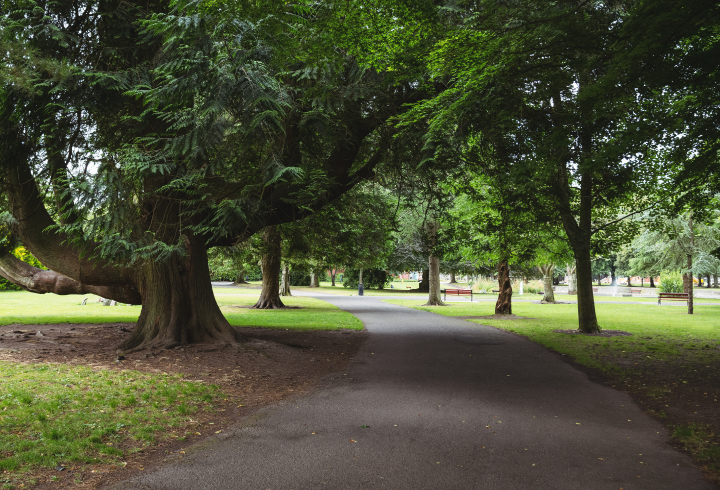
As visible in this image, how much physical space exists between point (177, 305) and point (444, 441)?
281 inches

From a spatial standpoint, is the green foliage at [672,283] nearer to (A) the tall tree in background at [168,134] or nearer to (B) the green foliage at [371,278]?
(B) the green foliage at [371,278]

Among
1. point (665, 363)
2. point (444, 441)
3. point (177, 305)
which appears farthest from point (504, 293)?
point (444, 441)

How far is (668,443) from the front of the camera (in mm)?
4824

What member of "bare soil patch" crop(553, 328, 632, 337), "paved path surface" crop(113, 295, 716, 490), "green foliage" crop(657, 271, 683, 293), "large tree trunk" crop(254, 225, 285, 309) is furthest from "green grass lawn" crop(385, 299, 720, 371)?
"green foliage" crop(657, 271, 683, 293)

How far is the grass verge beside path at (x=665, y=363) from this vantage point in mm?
5225

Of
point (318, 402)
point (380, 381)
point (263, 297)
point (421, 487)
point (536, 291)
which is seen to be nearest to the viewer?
point (421, 487)

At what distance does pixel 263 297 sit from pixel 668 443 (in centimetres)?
2024

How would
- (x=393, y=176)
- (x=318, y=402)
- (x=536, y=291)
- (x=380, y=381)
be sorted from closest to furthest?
(x=318, y=402) < (x=380, y=381) < (x=393, y=176) < (x=536, y=291)

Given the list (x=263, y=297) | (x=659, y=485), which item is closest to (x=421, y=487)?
(x=659, y=485)

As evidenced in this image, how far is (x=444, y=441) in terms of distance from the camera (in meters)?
4.75

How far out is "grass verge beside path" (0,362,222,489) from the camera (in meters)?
4.13

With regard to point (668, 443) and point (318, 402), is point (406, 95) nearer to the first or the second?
point (318, 402)

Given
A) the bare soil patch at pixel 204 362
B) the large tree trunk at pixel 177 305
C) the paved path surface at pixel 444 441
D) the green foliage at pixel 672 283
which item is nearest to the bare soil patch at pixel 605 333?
the paved path surface at pixel 444 441

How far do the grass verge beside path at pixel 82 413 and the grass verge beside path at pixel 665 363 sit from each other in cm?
548
